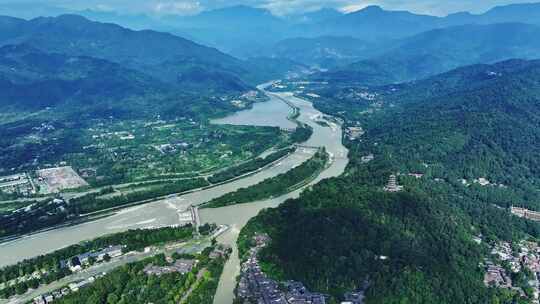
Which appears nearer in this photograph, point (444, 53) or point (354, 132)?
point (354, 132)

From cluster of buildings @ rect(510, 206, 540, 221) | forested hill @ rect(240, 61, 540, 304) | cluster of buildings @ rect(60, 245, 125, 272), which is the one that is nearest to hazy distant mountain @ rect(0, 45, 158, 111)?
forested hill @ rect(240, 61, 540, 304)

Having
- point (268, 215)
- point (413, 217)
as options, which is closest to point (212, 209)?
point (268, 215)

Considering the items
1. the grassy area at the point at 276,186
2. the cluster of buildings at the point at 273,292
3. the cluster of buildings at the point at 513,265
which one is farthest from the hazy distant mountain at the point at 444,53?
the cluster of buildings at the point at 273,292

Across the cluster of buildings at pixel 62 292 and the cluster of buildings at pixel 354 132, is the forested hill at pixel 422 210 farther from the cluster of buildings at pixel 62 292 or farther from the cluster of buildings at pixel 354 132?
the cluster of buildings at pixel 62 292

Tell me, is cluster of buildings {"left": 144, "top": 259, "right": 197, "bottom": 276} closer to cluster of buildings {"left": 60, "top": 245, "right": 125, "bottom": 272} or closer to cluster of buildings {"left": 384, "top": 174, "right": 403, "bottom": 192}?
cluster of buildings {"left": 60, "top": 245, "right": 125, "bottom": 272}

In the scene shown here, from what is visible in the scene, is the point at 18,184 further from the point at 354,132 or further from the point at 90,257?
the point at 354,132

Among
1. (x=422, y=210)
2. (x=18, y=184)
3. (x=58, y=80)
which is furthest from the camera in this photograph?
(x=58, y=80)

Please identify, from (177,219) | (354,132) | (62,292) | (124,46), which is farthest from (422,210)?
(124,46)
